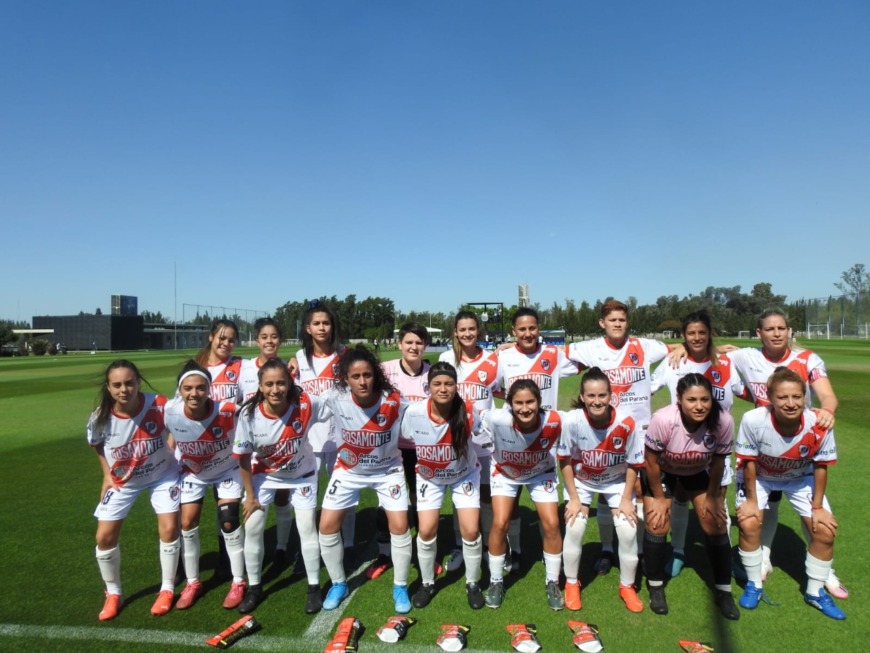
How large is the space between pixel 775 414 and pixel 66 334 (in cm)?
7320

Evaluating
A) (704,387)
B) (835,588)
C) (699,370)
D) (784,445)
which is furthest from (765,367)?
(835,588)

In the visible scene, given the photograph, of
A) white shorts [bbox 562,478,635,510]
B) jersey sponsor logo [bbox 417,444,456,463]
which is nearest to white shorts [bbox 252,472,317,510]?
jersey sponsor logo [bbox 417,444,456,463]

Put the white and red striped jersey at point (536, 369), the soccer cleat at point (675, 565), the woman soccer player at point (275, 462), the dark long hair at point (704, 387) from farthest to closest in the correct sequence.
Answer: the white and red striped jersey at point (536, 369)
the soccer cleat at point (675, 565)
the woman soccer player at point (275, 462)
the dark long hair at point (704, 387)

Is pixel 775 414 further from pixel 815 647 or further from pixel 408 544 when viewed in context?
pixel 408 544

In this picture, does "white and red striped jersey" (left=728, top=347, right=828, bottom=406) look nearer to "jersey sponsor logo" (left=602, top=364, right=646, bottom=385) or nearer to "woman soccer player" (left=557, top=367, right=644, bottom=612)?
"jersey sponsor logo" (left=602, top=364, right=646, bottom=385)

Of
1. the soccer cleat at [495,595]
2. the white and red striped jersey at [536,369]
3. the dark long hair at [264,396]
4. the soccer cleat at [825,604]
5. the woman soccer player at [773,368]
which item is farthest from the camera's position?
the white and red striped jersey at [536,369]

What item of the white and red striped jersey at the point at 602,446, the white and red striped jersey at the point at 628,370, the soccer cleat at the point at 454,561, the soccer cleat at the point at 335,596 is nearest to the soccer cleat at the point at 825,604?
the white and red striped jersey at the point at 602,446

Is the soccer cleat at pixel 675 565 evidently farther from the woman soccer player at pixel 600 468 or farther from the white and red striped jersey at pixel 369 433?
the white and red striped jersey at pixel 369 433

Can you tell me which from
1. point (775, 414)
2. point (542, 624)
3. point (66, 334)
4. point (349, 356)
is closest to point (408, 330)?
point (349, 356)

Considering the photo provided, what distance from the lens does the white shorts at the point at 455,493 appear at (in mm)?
3936

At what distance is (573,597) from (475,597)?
0.67 m

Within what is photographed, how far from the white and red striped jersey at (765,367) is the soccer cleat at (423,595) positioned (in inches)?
113

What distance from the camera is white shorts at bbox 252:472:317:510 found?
3.96 metres

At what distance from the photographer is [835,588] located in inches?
150
